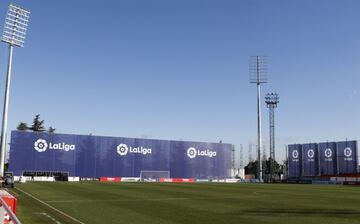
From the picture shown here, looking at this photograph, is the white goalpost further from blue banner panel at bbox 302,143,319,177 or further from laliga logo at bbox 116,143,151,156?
blue banner panel at bbox 302,143,319,177

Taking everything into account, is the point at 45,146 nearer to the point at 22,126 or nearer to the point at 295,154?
the point at 295,154

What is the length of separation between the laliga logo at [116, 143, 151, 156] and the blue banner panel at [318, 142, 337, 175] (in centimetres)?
4466

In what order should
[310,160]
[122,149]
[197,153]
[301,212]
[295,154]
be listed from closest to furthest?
[301,212] → [122,149] → [310,160] → [295,154] → [197,153]

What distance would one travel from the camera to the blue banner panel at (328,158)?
11156 cm

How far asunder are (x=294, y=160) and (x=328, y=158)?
1081cm

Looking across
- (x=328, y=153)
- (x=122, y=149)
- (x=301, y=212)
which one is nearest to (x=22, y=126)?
(x=122, y=149)

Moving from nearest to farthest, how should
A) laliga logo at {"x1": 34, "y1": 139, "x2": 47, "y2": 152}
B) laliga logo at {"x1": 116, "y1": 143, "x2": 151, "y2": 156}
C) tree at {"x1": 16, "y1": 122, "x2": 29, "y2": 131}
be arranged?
laliga logo at {"x1": 34, "y1": 139, "x2": 47, "y2": 152} < laliga logo at {"x1": 116, "y1": 143, "x2": 151, "y2": 156} < tree at {"x1": 16, "y1": 122, "x2": 29, "y2": 131}

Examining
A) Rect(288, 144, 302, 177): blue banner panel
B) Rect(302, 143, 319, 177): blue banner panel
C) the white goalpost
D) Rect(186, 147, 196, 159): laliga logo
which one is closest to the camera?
the white goalpost

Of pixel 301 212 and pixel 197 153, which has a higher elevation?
pixel 197 153

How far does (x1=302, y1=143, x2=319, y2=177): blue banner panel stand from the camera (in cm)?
11600

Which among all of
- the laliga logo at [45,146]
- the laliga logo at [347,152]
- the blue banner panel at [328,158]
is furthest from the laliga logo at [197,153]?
the laliga logo at [347,152]

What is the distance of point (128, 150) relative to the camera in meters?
115

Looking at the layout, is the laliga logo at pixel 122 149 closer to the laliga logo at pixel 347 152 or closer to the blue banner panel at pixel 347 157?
the blue banner panel at pixel 347 157

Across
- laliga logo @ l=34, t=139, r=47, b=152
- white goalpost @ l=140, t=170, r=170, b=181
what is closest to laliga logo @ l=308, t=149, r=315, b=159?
white goalpost @ l=140, t=170, r=170, b=181
